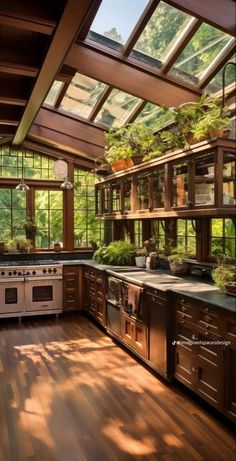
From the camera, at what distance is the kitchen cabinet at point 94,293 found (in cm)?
529

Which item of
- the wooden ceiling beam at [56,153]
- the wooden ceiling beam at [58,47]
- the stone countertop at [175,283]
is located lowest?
the stone countertop at [175,283]

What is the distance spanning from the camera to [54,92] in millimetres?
5094

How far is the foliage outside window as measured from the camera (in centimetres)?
695

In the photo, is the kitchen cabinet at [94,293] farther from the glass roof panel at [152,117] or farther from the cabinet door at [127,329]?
the glass roof panel at [152,117]

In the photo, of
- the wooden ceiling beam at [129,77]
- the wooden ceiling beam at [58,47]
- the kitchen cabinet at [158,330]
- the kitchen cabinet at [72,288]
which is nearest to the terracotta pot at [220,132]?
the wooden ceiling beam at [129,77]

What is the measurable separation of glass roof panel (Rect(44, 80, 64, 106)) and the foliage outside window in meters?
1.73

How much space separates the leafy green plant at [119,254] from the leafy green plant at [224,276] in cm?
212

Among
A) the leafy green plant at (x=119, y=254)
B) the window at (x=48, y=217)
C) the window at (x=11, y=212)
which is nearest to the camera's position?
the leafy green plant at (x=119, y=254)

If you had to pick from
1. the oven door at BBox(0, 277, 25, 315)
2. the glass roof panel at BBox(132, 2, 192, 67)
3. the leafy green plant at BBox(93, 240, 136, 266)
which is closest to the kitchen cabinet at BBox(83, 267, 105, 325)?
the leafy green plant at BBox(93, 240, 136, 266)

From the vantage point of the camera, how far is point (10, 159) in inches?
259

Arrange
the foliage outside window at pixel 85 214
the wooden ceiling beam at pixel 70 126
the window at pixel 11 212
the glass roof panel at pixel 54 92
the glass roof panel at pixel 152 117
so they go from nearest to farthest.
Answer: the glass roof panel at pixel 152 117, the glass roof panel at pixel 54 92, the wooden ceiling beam at pixel 70 126, the window at pixel 11 212, the foliage outside window at pixel 85 214

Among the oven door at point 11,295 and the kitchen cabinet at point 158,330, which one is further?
the oven door at point 11,295

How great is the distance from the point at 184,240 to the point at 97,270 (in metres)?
1.44

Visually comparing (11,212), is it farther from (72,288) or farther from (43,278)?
(72,288)
